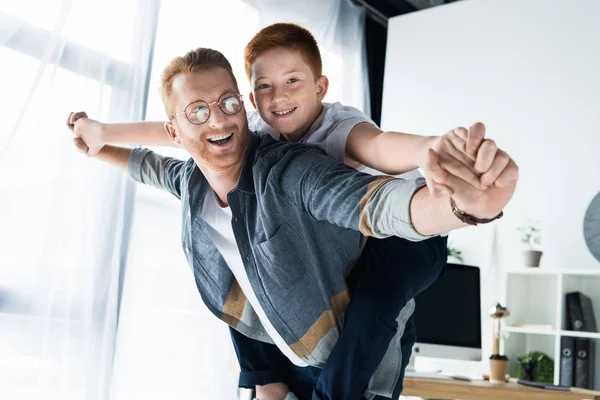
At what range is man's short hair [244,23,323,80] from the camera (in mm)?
1679

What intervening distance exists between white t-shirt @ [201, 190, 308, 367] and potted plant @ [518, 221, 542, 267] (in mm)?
2541

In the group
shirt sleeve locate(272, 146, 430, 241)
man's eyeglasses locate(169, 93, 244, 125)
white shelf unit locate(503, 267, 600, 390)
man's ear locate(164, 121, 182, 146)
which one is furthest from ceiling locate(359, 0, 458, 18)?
shirt sleeve locate(272, 146, 430, 241)

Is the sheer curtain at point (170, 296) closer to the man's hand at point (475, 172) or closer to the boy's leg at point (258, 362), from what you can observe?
the boy's leg at point (258, 362)

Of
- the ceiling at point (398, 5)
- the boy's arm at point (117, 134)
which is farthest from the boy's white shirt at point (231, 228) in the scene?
the ceiling at point (398, 5)

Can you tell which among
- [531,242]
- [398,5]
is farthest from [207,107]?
[398,5]

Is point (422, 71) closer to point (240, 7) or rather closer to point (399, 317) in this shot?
point (240, 7)

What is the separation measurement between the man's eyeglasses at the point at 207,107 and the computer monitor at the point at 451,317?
6.62 feet

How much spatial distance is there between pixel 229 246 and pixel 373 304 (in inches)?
13.1

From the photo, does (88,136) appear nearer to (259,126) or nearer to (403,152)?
(259,126)

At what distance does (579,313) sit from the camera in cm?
357

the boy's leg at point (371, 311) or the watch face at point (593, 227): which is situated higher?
the watch face at point (593, 227)

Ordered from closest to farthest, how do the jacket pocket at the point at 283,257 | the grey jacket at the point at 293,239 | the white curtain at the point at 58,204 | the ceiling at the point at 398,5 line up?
1. the grey jacket at the point at 293,239
2. the jacket pocket at the point at 283,257
3. the white curtain at the point at 58,204
4. the ceiling at the point at 398,5

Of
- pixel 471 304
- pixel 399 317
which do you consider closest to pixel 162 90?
pixel 399 317

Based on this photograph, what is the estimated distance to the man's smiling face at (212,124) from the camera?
1.45 metres
